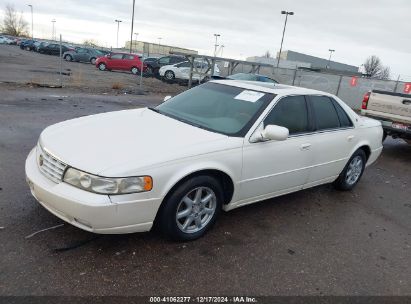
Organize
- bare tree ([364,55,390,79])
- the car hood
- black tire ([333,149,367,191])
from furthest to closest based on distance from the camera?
bare tree ([364,55,390,79]) → black tire ([333,149,367,191]) → the car hood

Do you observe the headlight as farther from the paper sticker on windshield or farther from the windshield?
the paper sticker on windshield

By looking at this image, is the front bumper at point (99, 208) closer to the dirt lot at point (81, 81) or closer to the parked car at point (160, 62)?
the dirt lot at point (81, 81)

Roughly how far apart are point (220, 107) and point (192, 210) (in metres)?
1.37

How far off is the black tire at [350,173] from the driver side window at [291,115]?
1.31 metres

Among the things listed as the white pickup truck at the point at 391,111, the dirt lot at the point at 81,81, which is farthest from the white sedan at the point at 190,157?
the dirt lot at the point at 81,81

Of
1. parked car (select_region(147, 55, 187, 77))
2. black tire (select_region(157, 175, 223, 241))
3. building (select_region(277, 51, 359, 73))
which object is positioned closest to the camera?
black tire (select_region(157, 175, 223, 241))

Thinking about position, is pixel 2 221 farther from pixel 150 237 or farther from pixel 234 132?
pixel 234 132

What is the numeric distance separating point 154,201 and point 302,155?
204cm

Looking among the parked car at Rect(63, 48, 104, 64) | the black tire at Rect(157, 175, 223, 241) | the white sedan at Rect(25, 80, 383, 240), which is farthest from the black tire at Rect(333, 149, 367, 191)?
the parked car at Rect(63, 48, 104, 64)

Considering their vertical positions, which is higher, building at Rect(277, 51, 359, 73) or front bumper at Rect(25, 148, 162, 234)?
building at Rect(277, 51, 359, 73)

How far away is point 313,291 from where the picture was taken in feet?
10.2

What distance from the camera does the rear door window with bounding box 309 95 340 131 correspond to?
4.78 metres

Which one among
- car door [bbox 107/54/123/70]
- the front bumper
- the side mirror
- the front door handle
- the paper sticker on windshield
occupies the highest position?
the paper sticker on windshield

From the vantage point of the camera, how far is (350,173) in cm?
559
